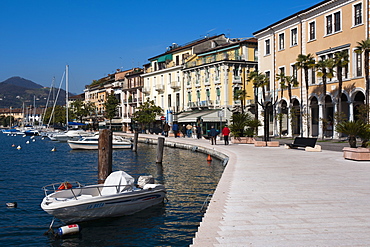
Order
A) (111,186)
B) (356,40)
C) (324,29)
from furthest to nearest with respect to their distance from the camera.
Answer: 1. (324,29)
2. (356,40)
3. (111,186)

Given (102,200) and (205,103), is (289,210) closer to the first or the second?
(102,200)

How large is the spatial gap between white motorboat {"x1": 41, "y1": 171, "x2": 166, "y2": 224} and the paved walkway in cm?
240

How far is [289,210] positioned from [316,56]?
36233 mm

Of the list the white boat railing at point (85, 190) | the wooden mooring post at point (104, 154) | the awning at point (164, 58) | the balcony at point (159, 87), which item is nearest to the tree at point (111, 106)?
the balcony at point (159, 87)

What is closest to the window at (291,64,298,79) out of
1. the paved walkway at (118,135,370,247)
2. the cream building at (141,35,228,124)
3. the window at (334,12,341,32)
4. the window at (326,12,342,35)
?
the window at (326,12,342,35)

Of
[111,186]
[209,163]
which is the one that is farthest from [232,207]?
[209,163]

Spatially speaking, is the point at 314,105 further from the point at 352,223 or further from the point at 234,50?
the point at 352,223

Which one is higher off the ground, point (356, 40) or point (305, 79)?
point (356, 40)

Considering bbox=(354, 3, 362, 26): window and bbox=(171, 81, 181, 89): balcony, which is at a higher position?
bbox=(354, 3, 362, 26): window

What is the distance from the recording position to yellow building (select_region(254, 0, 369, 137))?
37.8 m

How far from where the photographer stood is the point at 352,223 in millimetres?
8320

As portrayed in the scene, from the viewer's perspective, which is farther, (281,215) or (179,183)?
(179,183)

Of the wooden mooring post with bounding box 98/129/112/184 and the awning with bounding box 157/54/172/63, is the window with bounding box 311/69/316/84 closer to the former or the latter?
the wooden mooring post with bounding box 98/129/112/184

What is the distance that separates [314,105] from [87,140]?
24.4 m
